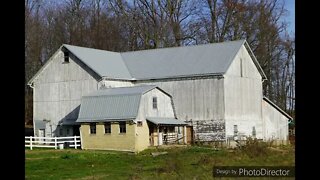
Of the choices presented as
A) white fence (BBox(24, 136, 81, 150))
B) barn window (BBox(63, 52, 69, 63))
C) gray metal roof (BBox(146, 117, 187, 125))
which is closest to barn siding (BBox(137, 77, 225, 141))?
gray metal roof (BBox(146, 117, 187, 125))

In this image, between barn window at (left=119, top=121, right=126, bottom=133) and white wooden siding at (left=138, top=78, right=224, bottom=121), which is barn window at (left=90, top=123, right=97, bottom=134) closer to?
barn window at (left=119, top=121, right=126, bottom=133)

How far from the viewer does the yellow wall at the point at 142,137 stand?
31.5 meters

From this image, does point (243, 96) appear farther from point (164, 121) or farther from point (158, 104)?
point (164, 121)

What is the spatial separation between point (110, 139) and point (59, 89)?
364 inches

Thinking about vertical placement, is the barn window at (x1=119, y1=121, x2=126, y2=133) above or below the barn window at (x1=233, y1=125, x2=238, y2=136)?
above

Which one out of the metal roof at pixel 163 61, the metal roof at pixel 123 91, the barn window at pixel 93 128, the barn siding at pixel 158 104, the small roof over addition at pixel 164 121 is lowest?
the barn window at pixel 93 128

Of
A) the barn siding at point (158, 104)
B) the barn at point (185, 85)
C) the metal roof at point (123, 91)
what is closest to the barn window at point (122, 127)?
the barn siding at point (158, 104)

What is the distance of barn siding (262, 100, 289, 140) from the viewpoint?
41844 millimetres

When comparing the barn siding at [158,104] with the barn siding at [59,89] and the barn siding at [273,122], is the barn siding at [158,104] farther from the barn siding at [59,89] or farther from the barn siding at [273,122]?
the barn siding at [273,122]

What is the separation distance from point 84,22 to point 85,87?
603 inches

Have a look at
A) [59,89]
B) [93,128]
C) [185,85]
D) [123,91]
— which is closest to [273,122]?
[185,85]

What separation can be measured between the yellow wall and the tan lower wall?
1.10 ft

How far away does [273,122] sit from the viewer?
42312 millimetres

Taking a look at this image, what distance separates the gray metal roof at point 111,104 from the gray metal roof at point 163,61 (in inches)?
118
